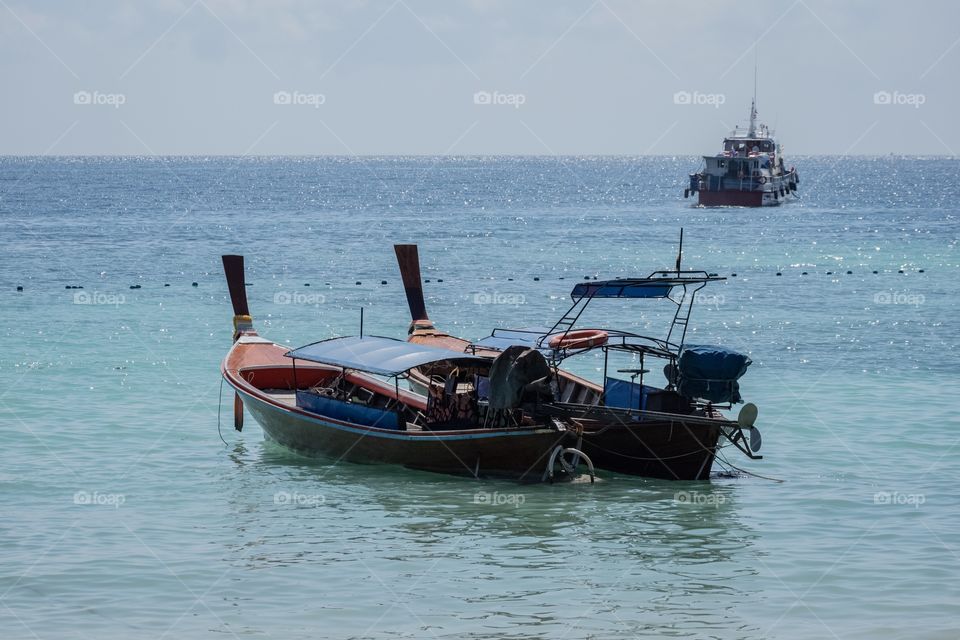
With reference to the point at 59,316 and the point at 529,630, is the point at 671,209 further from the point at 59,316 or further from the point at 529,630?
the point at 529,630

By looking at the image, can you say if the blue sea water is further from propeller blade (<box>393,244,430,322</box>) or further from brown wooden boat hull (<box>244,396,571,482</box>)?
propeller blade (<box>393,244,430,322</box>)

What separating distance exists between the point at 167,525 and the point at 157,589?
2.93 meters

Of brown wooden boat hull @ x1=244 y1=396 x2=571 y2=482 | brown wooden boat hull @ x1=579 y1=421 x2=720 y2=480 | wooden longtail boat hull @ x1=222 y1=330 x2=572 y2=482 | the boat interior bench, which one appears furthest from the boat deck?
brown wooden boat hull @ x1=579 y1=421 x2=720 y2=480

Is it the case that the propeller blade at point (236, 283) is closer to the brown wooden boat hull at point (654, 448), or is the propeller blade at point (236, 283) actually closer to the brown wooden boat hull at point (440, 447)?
the brown wooden boat hull at point (440, 447)

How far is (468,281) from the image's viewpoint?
174 feet

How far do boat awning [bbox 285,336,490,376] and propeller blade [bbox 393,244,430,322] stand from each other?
6.73 metres

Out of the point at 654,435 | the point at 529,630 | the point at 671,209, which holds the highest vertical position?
the point at 671,209

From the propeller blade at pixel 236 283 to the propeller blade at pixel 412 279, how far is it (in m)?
3.54

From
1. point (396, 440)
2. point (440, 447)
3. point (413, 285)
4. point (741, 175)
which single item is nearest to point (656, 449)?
point (440, 447)

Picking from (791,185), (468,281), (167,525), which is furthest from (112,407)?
(791,185)

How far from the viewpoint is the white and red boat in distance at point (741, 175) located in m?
105

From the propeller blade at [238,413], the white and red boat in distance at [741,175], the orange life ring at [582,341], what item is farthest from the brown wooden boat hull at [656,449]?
the white and red boat in distance at [741,175]

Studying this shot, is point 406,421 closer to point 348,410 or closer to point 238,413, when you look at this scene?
point 348,410

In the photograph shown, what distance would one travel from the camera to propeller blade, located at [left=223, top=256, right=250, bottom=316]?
27.3m
